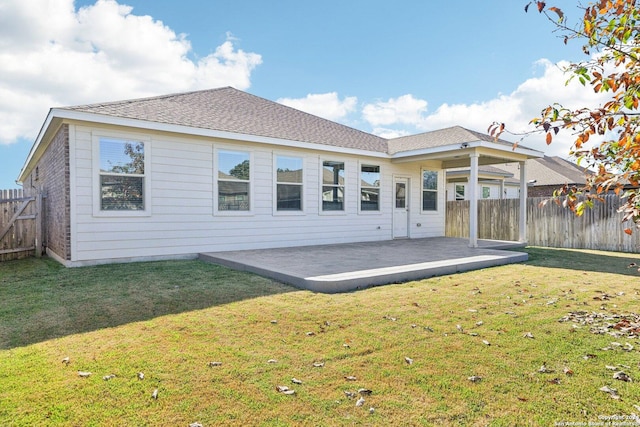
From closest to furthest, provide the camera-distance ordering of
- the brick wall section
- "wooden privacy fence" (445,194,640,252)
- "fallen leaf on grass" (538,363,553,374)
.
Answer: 1. "fallen leaf on grass" (538,363,553,374)
2. the brick wall section
3. "wooden privacy fence" (445,194,640,252)

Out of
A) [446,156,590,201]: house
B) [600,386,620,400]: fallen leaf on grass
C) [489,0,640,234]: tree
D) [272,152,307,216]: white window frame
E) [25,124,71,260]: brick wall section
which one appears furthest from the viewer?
[446,156,590,201]: house

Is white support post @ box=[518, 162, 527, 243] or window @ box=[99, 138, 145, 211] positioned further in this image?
white support post @ box=[518, 162, 527, 243]

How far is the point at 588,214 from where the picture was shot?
39.6ft

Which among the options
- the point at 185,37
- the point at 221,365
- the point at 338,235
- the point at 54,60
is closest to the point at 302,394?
the point at 221,365

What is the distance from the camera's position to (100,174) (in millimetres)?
7555


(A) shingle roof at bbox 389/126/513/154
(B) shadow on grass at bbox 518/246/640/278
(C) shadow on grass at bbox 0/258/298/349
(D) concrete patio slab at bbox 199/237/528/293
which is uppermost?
(A) shingle roof at bbox 389/126/513/154

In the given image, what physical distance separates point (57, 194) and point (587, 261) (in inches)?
517

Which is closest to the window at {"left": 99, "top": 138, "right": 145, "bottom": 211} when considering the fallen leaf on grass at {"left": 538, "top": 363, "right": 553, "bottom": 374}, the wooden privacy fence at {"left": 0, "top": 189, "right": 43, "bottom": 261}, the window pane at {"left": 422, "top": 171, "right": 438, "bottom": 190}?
the wooden privacy fence at {"left": 0, "top": 189, "right": 43, "bottom": 261}

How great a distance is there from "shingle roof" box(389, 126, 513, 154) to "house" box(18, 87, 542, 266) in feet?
0.28

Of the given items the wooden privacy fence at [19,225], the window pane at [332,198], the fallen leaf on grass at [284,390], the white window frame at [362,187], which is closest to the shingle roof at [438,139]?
the white window frame at [362,187]

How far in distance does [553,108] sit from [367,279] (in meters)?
4.16

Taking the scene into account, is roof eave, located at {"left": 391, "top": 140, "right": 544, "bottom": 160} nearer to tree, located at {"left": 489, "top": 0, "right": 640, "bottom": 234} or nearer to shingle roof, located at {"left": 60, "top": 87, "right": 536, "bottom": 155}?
shingle roof, located at {"left": 60, "top": 87, "right": 536, "bottom": 155}

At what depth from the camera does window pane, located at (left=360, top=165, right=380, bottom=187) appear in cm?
1204

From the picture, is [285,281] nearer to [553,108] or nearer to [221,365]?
[221,365]
